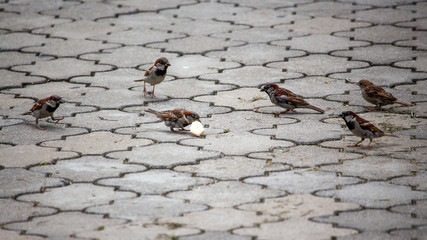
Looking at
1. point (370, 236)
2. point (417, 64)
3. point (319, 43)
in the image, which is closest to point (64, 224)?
point (370, 236)

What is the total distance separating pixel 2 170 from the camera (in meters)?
5.75

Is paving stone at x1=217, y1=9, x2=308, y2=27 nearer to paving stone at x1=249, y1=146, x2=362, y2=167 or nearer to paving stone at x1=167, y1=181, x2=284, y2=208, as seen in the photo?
paving stone at x1=249, y1=146, x2=362, y2=167

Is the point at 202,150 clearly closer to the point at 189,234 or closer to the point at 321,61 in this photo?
the point at 189,234

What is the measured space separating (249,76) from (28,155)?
313 centimetres

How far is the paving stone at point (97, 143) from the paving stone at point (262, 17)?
4.48m

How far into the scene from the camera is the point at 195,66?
8.71 m

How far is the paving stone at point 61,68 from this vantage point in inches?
333

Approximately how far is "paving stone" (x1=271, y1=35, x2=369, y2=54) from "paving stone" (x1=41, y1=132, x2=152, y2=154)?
11.7 ft

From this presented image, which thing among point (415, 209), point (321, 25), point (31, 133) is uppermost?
point (321, 25)

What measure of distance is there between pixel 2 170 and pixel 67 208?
1026mm

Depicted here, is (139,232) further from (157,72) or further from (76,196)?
(157,72)

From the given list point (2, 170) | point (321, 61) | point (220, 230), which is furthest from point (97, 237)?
point (321, 61)

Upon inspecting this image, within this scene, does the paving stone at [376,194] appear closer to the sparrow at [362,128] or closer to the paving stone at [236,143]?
the sparrow at [362,128]

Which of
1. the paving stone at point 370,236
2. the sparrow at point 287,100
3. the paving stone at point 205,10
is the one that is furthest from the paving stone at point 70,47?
the paving stone at point 370,236
